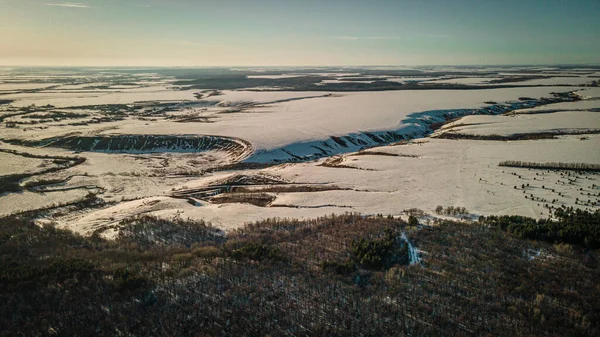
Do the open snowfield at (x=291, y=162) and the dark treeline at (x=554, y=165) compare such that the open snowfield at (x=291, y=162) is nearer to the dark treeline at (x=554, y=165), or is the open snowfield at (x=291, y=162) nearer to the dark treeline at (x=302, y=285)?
the dark treeline at (x=554, y=165)

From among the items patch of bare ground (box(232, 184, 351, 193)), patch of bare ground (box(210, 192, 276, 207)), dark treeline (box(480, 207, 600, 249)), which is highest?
dark treeline (box(480, 207, 600, 249))

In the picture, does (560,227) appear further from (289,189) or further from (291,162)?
(291,162)

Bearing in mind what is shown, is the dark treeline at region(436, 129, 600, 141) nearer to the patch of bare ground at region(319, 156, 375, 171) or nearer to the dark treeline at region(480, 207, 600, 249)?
the patch of bare ground at region(319, 156, 375, 171)

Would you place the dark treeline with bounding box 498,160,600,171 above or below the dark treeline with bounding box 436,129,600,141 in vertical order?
below

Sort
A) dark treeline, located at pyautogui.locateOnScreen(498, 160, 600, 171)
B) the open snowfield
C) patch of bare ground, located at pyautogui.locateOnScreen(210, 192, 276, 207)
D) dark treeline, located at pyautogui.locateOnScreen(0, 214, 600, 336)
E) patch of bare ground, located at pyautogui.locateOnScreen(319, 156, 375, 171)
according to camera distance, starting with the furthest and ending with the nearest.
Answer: patch of bare ground, located at pyautogui.locateOnScreen(319, 156, 375, 171) → dark treeline, located at pyautogui.locateOnScreen(498, 160, 600, 171) → patch of bare ground, located at pyautogui.locateOnScreen(210, 192, 276, 207) → the open snowfield → dark treeline, located at pyautogui.locateOnScreen(0, 214, 600, 336)

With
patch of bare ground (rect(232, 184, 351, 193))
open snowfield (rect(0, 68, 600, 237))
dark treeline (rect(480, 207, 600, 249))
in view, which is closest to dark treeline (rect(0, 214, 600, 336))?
dark treeline (rect(480, 207, 600, 249))

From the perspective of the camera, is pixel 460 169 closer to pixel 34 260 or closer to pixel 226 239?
pixel 226 239
